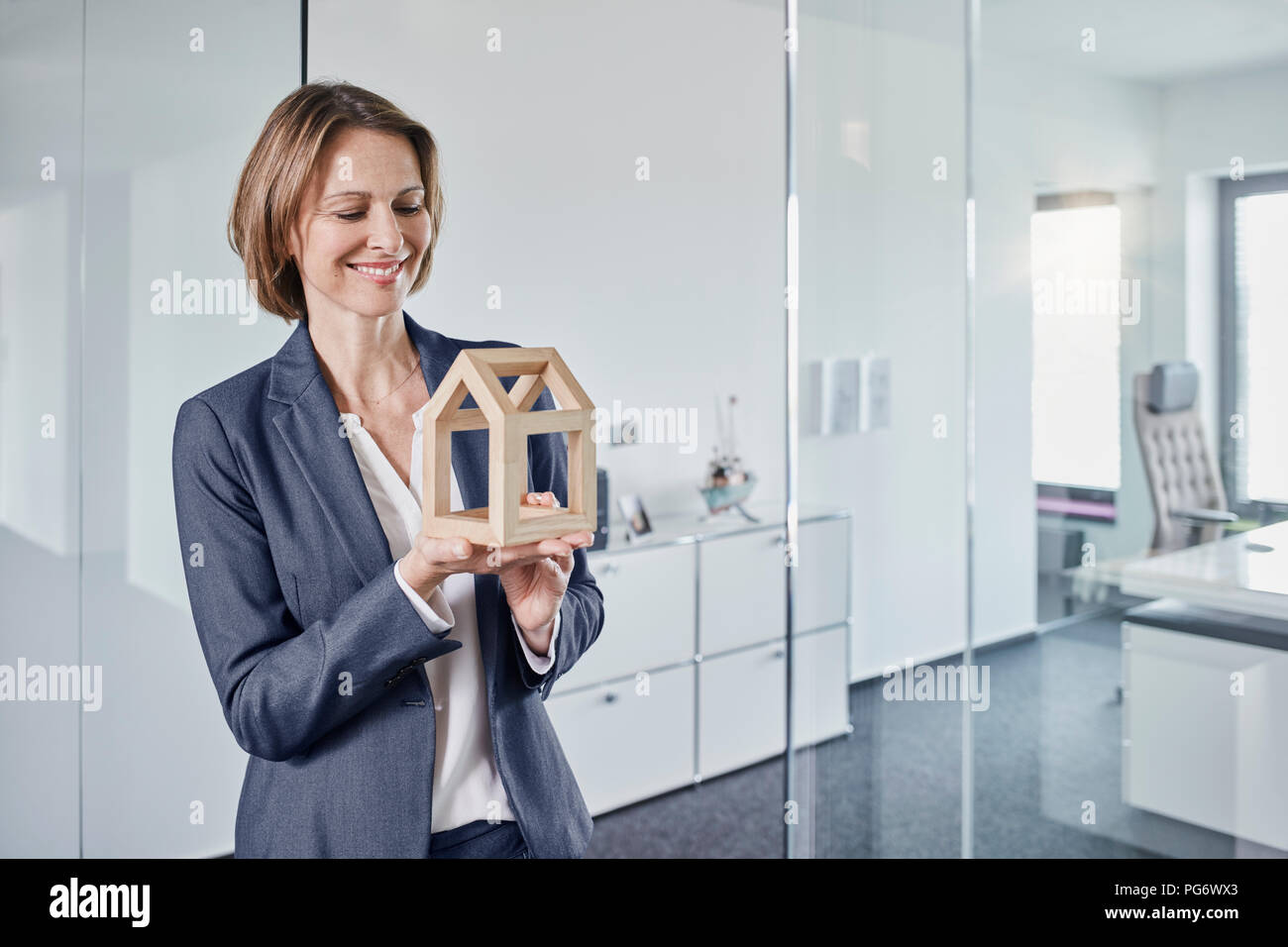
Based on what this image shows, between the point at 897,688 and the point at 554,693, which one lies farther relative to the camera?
the point at 554,693

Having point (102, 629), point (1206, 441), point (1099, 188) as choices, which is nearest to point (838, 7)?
point (1099, 188)

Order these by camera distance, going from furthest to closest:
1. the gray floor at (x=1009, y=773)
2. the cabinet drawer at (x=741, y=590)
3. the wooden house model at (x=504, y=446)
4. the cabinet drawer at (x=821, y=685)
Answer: the cabinet drawer at (x=741, y=590) < the cabinet drawer at (x=821, y=685) < the gray floor at (x=1009, y=773) < the wooden house model at (x=504, y=446)

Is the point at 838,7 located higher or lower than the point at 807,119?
higher

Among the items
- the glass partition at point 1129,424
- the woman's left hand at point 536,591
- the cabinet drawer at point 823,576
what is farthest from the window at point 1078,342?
the woman's left hand at point 536,591

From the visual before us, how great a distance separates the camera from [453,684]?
140 centimetres

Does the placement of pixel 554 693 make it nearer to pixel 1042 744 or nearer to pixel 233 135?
pixel 1042 744

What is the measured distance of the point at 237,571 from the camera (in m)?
1.28

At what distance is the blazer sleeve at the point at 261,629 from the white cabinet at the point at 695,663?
48.1 inches

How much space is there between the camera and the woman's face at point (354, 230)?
4.81ft

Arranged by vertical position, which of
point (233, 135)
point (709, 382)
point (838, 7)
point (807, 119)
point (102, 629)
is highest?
point (838, 7)

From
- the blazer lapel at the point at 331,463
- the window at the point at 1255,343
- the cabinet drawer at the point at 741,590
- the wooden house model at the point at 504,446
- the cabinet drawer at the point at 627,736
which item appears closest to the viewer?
the wooden house model at the point at 504,446

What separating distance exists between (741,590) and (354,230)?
77.9 inches

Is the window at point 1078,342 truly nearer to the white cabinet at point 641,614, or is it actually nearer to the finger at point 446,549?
the white cabinet at point 641,614
